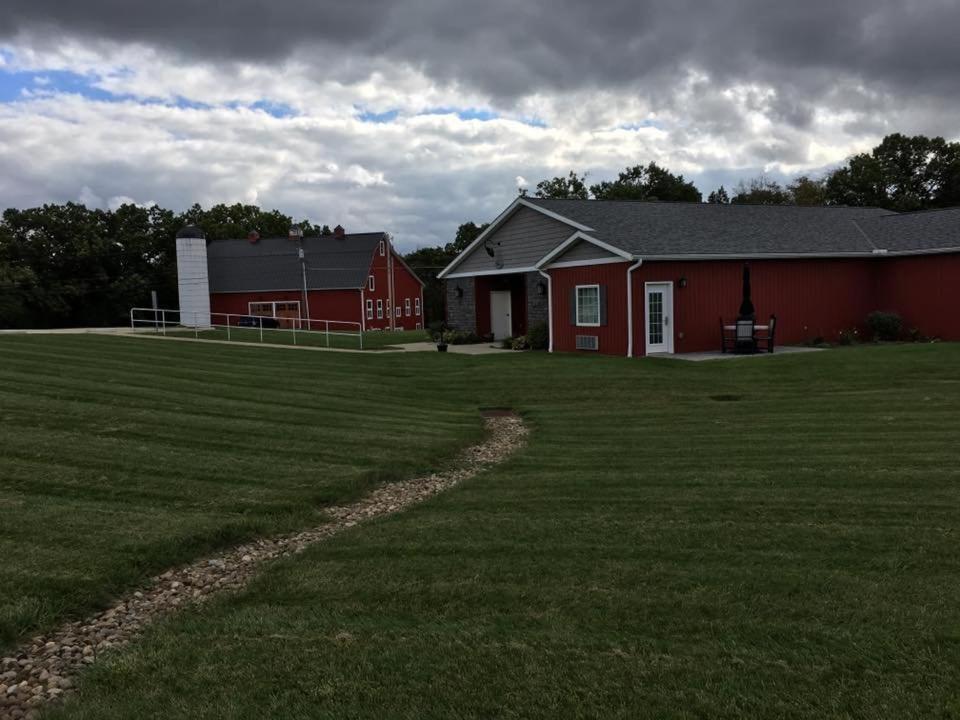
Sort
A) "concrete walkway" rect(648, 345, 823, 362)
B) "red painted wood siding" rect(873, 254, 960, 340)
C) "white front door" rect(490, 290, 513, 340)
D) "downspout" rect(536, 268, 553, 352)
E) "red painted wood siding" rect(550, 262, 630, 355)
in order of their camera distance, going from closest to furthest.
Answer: "concrete walkway" rect(648, 345, 823, 362)
"red painted wood siding" rect(550, 262, 630, 355)
"red painted wood siding" rect(873, 254, 960, 340)
"downspout" rect(536, 268, 553, 352)
"white front door" rect(490, 290, 513, 340)

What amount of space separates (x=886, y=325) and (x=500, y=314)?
13.4 metres

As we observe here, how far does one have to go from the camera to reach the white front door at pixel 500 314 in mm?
30019

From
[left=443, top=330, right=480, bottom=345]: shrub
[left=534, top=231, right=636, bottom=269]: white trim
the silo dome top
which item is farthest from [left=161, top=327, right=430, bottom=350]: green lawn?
the silo dome top

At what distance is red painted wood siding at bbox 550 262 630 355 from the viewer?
21.6 m

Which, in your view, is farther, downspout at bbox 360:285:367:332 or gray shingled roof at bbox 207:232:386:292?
gray shingled roof at bbox 207:232:386:292

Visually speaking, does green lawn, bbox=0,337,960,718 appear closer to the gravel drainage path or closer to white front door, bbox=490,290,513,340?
the gravel drainage path

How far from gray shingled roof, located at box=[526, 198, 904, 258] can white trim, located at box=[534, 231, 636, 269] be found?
209 mm

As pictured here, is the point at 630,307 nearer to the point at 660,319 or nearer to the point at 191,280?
the point at 660,319

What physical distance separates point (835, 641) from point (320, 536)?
170 inches

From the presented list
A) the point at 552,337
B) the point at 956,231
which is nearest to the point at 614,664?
the point at 552,337

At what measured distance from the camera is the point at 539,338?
2506 centimetres

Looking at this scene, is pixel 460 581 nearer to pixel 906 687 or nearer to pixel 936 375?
pixel 906 687

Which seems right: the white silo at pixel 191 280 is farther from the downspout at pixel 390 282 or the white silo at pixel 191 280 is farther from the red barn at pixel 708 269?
the red barn at pixel 708 269

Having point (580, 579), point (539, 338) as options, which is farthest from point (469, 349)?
point (580, 579)
